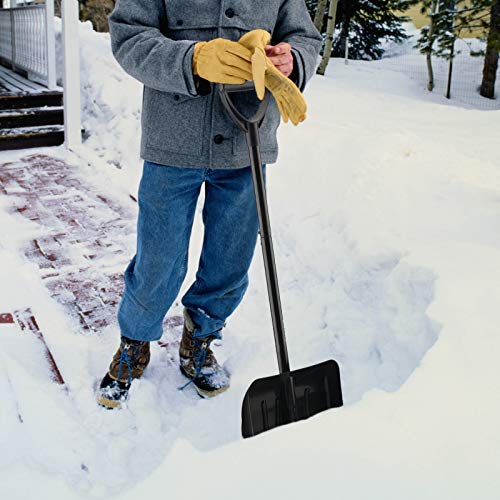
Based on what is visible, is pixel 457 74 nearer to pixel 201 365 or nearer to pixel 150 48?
pixel 201 365

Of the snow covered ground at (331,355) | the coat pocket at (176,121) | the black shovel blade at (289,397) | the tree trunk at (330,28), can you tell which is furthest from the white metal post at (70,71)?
the tree trunk at (330,28)

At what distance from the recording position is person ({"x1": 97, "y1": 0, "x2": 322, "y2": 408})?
1.64m

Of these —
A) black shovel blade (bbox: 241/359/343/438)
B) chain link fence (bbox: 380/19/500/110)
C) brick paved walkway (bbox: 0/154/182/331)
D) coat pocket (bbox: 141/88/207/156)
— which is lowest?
chain link fence (bbox: 380/19/500/110)

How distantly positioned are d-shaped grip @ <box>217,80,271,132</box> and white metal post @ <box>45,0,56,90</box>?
5.06m

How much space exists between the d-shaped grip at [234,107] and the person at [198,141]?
50 millimetres

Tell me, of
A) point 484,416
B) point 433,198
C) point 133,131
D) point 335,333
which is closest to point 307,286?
point 335,333

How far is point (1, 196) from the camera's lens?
13.4ft

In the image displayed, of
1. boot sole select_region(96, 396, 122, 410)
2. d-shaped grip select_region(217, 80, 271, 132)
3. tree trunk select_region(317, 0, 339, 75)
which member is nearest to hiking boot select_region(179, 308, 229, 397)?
boot sole select_region(96, 396, 122, 410)

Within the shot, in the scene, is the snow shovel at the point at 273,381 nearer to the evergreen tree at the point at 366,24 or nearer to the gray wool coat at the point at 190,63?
the gray wool coat at the point at 190,63

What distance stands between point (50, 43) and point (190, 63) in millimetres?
5131

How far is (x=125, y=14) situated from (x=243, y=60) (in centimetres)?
39

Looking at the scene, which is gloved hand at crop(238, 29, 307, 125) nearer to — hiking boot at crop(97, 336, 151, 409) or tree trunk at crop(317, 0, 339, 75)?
hiking boot at crop(97, 336, 151, 409)

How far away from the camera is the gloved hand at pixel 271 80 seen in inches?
59.9

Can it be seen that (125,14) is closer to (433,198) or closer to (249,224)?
(249,224)
